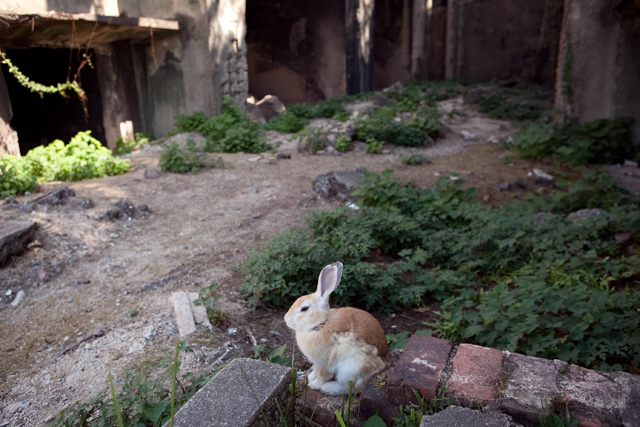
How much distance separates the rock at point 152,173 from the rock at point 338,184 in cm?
247

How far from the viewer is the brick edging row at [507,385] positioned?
1.94 meters

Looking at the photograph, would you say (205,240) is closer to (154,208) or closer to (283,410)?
(154,208)

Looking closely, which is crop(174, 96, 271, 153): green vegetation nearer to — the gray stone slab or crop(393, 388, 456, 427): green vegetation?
crop(393, 388, 456, 427): green vegetation

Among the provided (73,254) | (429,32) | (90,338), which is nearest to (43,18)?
(73,254)

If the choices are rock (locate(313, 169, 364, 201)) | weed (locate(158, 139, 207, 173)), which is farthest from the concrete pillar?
rock (locate(313, 169, 364, 201))

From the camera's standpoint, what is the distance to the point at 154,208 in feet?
20.0

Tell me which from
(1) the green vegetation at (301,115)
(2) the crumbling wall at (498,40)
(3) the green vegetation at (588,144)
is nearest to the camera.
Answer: (3) the green vegetation at (588,144)

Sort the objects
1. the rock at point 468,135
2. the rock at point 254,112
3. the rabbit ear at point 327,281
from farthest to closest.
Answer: the rock at point 254,112, the rock at point 468,135, the rabbit ear at point 327,281

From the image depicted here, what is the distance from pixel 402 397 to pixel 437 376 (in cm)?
18

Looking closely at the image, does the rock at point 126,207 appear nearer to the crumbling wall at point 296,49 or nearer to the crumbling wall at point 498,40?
the crumbling wall at point 296,49

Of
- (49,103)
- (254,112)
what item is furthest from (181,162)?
(49,103)

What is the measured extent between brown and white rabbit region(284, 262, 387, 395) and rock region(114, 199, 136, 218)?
3.92 m

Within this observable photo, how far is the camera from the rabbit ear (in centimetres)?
227

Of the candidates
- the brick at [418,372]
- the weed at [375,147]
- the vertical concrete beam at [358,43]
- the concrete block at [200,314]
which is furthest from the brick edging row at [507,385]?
the vertical concrete beam at [358,43]
